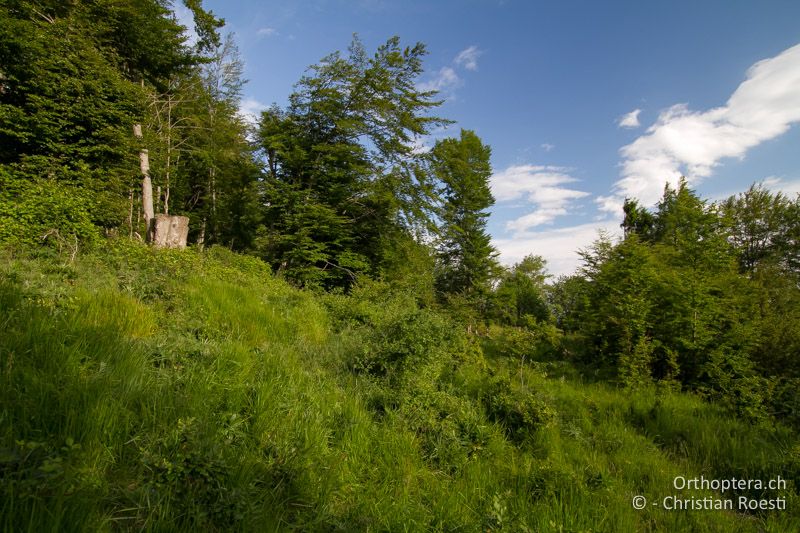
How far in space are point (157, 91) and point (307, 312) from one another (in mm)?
16395

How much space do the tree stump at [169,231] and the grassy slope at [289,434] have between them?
359 cm

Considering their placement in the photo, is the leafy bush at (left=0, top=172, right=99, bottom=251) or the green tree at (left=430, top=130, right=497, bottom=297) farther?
the green tree at (left=430, top=130, right=497, bottom=297)

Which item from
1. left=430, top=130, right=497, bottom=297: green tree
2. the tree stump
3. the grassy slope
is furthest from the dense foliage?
left=430, top=130, right=497, bottom=297: green tree

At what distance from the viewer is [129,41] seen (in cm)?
1261

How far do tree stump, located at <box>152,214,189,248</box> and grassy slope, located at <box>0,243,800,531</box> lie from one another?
359cm

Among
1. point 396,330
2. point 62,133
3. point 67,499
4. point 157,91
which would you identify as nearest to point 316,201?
point 62,133

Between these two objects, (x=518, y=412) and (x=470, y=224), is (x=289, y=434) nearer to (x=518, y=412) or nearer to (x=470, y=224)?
(x=518, y=412)

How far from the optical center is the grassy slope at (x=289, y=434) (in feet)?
5.77

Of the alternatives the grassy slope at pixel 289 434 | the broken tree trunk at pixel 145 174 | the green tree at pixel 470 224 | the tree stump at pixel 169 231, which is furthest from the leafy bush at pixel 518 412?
the green tree at pixel 470 224

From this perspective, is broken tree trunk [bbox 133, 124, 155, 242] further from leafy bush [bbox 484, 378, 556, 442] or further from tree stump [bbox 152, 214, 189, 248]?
leafy bush [bbox 484, 378, 556, 442]

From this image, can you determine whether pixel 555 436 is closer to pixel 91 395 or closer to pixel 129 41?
pixel 91 395

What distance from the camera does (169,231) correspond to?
924 cm

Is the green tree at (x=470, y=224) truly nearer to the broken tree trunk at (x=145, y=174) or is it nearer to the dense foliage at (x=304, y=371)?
the dense foliage at (x=304, y=371)

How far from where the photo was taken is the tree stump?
29.8 feet
